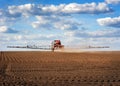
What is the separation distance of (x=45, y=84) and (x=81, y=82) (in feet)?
6.69

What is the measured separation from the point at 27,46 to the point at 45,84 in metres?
89.9

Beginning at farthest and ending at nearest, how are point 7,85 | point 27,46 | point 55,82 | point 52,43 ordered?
point 27,46 → point 52,43 → point 55,82 → point 7,85

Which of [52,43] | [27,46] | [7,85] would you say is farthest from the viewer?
[27,46]

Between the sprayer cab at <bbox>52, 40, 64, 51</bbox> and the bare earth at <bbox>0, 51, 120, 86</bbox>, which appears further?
the sprayer cab at <bbox>52, 40, 64, 51</bbox>

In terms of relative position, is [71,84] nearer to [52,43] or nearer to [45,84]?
[45,84]

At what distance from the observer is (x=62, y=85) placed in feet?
57.3

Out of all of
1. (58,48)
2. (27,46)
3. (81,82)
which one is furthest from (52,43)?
(81,82)

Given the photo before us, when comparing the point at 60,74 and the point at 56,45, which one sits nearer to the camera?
the point at 60,74

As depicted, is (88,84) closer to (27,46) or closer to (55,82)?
(55,82)

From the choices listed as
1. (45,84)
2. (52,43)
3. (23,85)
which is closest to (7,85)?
(23,85)

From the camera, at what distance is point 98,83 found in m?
18.3

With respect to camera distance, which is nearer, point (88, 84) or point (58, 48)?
point (88, 84)

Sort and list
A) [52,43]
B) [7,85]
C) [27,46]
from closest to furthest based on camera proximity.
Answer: [7,85]
[52,43]
[27,46]

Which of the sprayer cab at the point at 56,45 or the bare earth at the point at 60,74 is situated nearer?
the bare earth at the point at 60,74
